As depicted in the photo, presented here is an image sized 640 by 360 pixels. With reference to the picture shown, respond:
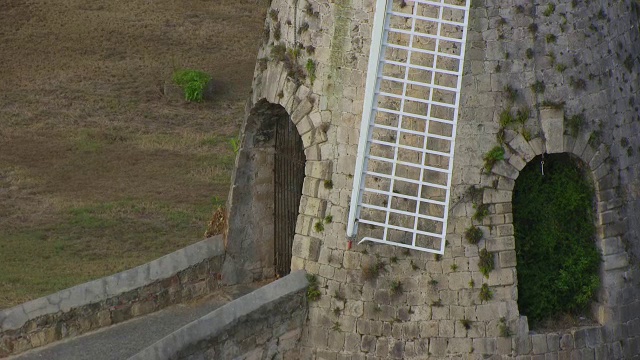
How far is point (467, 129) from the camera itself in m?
16.5

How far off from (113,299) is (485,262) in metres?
5.72

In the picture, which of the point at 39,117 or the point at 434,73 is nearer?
the point at 434,73

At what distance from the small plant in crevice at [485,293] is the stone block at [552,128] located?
2017 mm

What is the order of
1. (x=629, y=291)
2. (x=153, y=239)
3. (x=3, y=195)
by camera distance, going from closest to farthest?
(x=629, y=291), (x=153, y=239), (x=3, y=195)

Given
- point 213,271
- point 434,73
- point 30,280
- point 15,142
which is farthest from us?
point 15,142

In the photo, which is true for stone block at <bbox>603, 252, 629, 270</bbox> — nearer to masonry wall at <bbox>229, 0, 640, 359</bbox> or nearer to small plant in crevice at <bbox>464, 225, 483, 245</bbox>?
masonry wall at <bbox>229, 0, 640, 359</bbox>

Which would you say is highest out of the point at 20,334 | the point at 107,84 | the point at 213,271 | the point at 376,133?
the point at 107,84

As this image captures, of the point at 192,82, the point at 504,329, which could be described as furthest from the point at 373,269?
the point at 192,82

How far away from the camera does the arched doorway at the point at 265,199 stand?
19.7 m

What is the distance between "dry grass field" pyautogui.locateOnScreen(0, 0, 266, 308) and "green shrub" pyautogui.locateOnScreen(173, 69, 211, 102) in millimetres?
306

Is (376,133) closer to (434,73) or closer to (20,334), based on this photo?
(434,73)

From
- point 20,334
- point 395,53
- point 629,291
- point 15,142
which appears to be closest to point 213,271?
point 20,334

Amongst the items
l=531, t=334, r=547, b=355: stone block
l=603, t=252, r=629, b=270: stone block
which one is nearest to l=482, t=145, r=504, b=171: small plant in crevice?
l=603, t=252, r=629, b=270: stone block

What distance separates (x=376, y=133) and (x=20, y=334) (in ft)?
19.2
